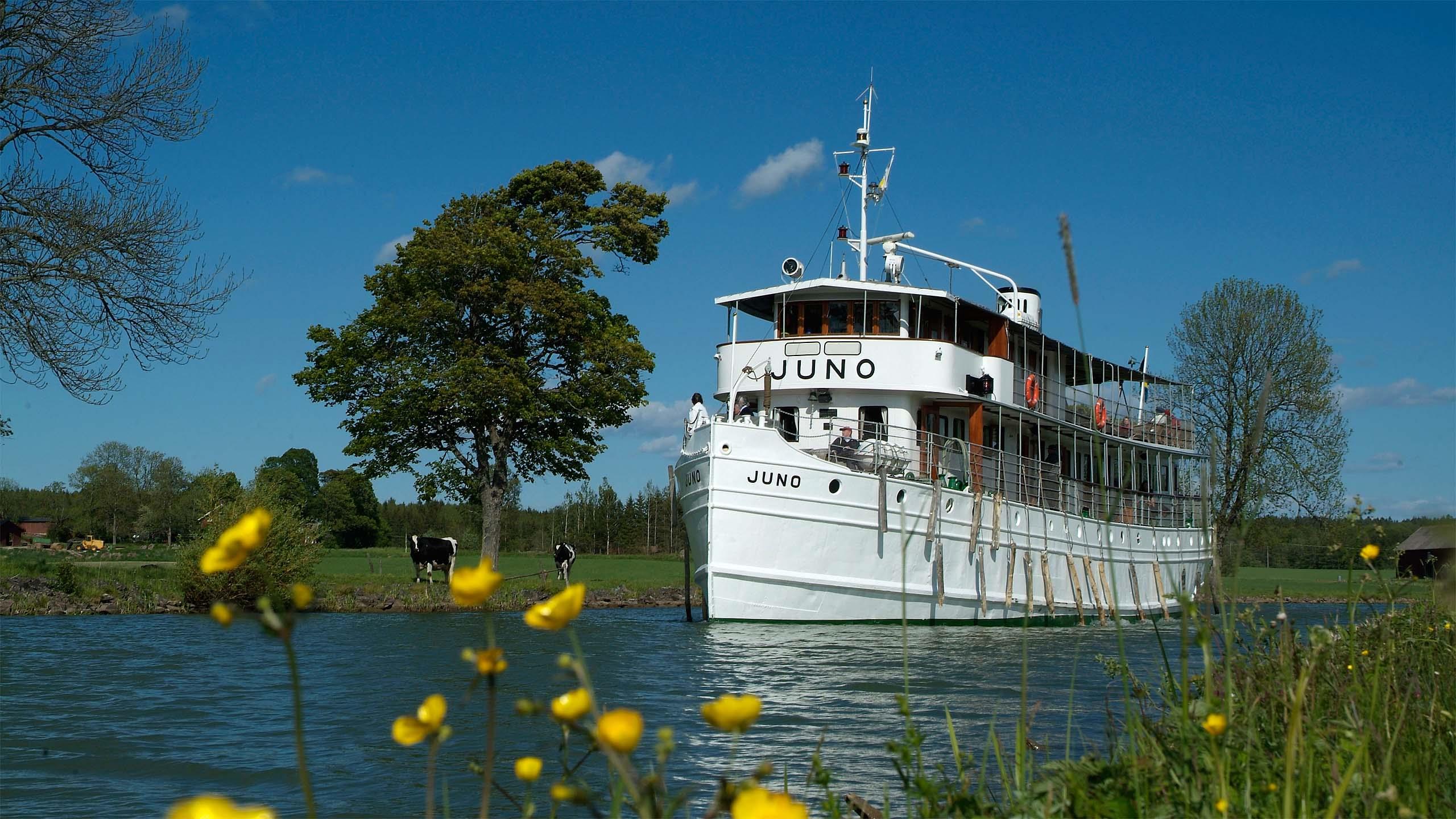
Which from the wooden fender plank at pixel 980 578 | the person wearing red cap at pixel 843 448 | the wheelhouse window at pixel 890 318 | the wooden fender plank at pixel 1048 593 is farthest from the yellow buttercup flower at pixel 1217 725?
the wheelhouse window at pixel 890 318

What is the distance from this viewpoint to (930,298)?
2177 cm

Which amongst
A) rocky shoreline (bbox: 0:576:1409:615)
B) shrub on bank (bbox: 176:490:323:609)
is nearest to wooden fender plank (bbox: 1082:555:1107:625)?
rocky shoreline (bbox: 0:576:1409:615)

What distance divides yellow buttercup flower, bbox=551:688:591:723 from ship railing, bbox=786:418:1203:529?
14717 mm

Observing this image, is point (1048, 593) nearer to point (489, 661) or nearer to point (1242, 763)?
point (1242, 763)

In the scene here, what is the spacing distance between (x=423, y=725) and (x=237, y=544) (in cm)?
45

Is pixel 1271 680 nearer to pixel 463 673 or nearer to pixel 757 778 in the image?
pixel 757 778

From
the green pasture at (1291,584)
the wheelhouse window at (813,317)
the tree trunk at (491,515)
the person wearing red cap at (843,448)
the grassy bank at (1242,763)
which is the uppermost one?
the wheelhouse window at (813,317)

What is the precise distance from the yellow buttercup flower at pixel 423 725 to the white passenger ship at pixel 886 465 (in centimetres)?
1355

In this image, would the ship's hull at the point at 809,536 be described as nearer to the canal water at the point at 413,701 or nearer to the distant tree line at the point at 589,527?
the canal water at the point at 413,701

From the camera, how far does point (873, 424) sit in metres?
19.7

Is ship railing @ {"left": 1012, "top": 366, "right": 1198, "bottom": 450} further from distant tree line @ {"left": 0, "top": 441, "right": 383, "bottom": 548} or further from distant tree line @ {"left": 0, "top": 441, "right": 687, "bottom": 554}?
distant tree line @ {"left": 0, "top": 441, "right": 383, "bottom": 548}

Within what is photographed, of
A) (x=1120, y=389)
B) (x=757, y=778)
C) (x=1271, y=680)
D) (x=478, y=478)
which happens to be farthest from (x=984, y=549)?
(x=757, y=778)

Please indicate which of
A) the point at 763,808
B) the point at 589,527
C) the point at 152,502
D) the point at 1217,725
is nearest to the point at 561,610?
the point at 763,808

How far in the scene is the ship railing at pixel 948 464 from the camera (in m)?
19.0
